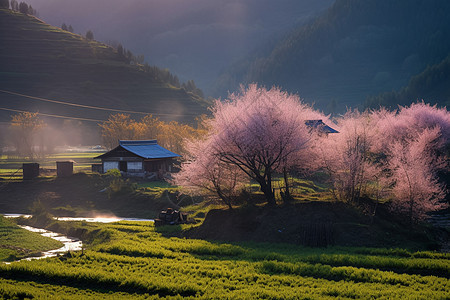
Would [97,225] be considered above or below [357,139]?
below

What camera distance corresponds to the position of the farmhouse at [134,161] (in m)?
64.5

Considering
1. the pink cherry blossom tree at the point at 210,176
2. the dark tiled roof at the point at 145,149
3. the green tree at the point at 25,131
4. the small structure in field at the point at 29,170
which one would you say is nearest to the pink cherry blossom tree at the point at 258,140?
the pink cherry blossom tree at the point at 210,176

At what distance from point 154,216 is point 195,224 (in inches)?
374

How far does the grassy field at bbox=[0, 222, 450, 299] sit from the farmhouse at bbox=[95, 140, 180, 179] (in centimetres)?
3801

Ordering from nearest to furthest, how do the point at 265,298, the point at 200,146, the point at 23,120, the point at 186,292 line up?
the point at 265,298
the point at 186,292
the point at 200,146
the point at 23,120

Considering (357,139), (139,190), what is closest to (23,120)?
(139,190)

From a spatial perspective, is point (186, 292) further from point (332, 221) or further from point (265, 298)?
point (332, 221)

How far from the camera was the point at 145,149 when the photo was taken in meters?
68.4

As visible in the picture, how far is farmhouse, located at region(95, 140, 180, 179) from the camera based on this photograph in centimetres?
6450

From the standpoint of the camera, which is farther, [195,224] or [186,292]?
[195,224]

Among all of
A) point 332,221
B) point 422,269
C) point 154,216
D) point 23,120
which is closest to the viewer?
point 422,269

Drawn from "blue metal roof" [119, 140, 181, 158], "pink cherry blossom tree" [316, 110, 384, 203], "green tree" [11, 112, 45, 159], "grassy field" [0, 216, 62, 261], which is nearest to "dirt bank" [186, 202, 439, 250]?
"pink cherry blossom tree" [316, 110, 384, 203]

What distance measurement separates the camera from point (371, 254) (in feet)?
80.2

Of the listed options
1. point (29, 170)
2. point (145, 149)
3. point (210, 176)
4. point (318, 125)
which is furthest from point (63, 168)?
point (318, 125)
